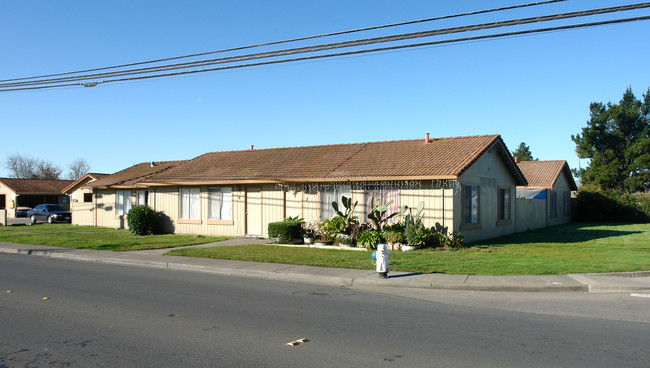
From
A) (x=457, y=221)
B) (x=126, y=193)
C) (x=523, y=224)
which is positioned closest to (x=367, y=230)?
(x=457, y=221)

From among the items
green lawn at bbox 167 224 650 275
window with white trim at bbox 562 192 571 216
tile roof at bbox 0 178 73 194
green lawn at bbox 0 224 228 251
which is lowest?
green lawn at bbox 0 224 228 251

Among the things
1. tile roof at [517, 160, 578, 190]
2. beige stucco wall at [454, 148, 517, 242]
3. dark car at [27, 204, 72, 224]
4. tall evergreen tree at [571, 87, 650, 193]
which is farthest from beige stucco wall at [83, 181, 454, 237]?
tall evergreen tree at [571, 87, 650, 193]

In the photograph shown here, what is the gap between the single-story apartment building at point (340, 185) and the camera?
1778cm

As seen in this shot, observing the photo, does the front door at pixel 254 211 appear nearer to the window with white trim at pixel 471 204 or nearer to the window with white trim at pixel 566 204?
the window with white trim at pixel 471 204

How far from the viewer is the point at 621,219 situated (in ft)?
115

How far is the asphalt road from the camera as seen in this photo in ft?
18.8

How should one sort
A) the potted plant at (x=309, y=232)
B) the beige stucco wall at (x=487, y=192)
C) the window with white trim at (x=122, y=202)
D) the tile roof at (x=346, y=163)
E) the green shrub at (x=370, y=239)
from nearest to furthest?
1. the green shrub at (x=370, y=239)
2. the beige stucco wall at (x=487, y=192)
3. the tile roof at (x=346, y=163)
4. the potted plant at (x=309, y=232)
5. the window with white trim at (x=122, y=202)

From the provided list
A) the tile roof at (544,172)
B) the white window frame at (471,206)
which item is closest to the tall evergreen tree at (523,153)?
the tile roof at (544,172)

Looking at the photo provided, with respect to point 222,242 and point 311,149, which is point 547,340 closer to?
point 222,242

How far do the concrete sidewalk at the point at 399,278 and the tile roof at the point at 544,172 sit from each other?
20130 mm

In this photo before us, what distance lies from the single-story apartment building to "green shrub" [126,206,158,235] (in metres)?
1.03

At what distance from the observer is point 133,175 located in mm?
30141

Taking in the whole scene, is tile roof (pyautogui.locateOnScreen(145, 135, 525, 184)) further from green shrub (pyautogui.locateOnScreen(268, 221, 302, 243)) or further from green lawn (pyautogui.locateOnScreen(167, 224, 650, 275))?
green lawn (pyautogui.locateOnScreen(167, 224, 650, 275))

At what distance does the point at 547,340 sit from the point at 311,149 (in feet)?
62.1
